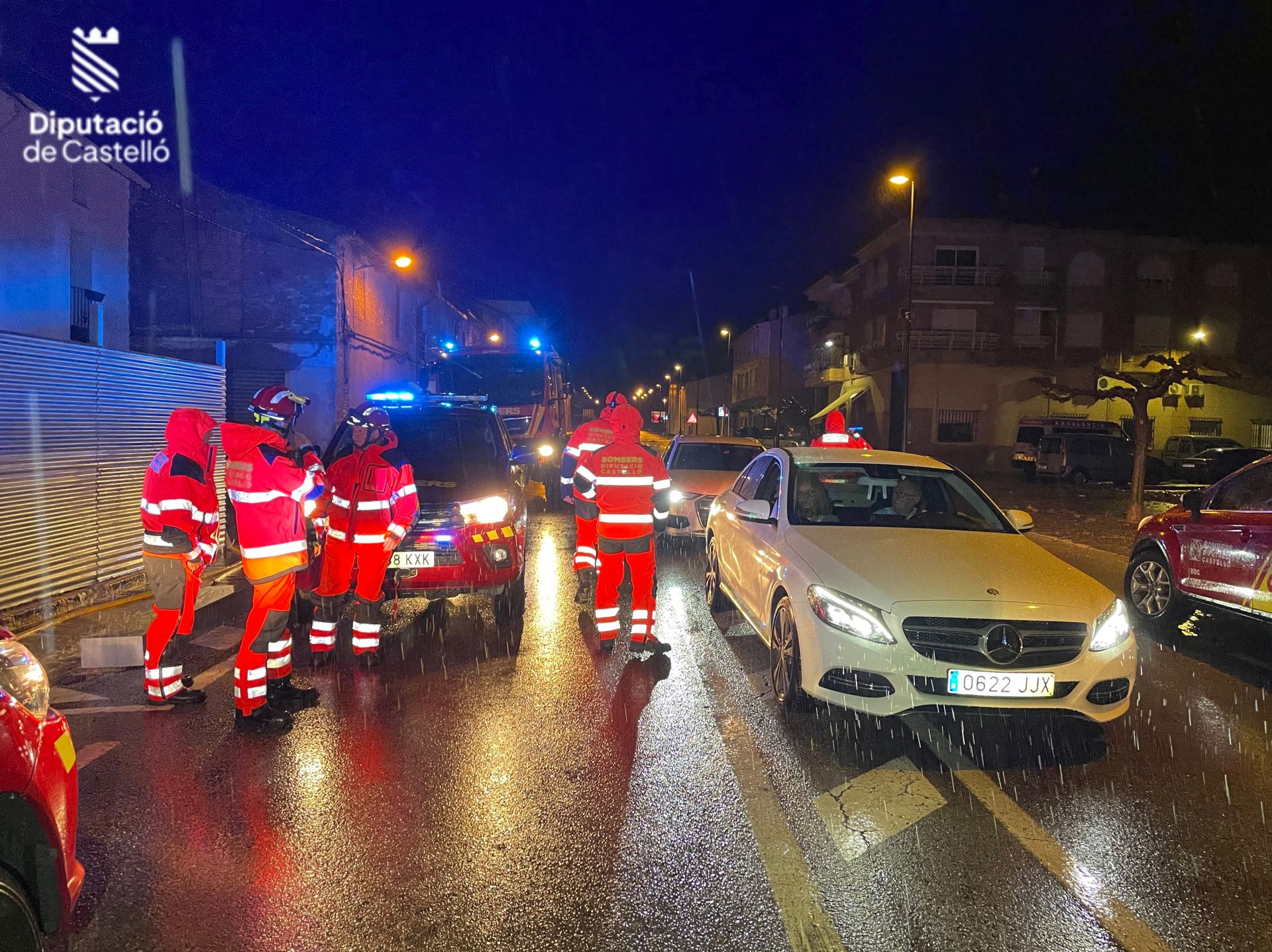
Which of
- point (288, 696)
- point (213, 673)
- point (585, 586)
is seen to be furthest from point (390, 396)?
point (288, 696)

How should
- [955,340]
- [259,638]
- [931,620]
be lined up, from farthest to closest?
[955,340], [259,638], [931,620]

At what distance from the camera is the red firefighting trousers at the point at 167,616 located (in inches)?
199

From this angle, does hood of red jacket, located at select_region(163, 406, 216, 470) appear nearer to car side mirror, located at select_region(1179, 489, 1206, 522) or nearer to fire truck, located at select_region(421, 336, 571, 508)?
car side mirror, located at select_region(1179, 489, 1206, 522)

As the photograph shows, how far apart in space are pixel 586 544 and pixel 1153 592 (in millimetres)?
5164

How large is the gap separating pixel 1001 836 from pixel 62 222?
17062mm

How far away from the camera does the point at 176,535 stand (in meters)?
4.94

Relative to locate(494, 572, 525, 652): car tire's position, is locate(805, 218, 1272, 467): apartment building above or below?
above

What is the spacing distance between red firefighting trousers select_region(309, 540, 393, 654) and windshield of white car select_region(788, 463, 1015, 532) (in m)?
2.95

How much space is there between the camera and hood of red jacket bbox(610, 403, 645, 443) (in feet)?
20.6

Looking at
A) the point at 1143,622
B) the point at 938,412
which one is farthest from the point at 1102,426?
the point at 1143,622

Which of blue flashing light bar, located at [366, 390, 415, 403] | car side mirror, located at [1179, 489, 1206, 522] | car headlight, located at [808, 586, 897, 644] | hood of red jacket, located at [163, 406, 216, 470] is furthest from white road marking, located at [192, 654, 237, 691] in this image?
car side mirror, located at [1179, 489, 1206, 522]

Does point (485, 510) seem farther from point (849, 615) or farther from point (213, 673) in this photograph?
point (849, 615)

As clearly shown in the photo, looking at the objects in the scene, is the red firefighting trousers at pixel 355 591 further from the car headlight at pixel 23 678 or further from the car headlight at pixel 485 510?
the car headlight at pixel 23 678

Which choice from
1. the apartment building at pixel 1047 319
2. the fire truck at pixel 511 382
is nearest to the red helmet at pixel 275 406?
the fire truck at pixel 511 382
